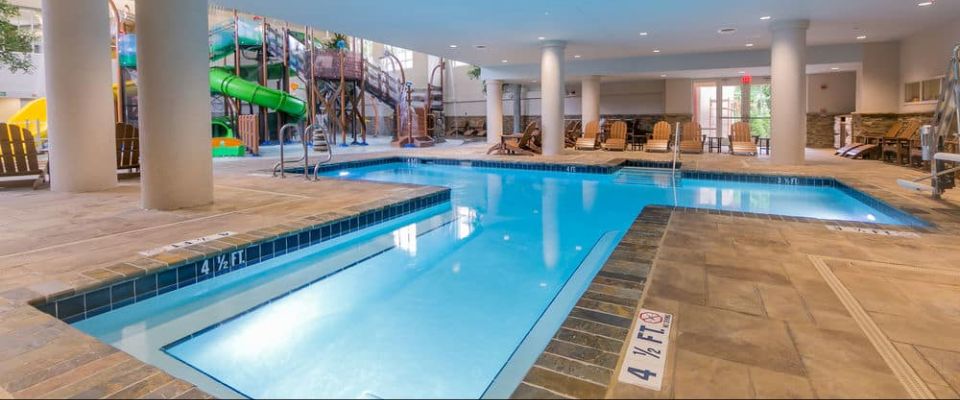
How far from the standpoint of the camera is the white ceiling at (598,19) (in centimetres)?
845

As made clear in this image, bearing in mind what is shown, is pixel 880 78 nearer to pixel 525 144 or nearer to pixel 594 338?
pixel 525 144

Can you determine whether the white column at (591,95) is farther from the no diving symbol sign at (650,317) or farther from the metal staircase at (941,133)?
the no diving symbol sign at (650,317)

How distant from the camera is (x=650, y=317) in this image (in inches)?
98.1

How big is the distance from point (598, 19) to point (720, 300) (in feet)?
26.5

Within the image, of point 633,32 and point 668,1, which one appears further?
point 633,32

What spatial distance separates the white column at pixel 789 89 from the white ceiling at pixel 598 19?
0.38m

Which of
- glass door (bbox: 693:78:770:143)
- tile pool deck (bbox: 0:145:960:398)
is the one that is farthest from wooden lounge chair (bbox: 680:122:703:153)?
tile pool deck (bbox: 0:145:960:398)

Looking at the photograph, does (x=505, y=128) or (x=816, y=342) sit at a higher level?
(x=505, y=128)

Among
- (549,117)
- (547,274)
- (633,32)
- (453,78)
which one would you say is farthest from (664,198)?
(453,78)

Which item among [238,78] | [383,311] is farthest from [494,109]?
[383,311]

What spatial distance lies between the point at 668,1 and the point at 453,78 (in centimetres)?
1798

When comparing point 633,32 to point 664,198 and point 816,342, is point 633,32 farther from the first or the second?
point 816,342

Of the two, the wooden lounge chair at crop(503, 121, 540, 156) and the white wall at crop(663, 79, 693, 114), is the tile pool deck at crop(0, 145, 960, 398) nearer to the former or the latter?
the wooden lounge chair at crop(503, 121, 540, 156)

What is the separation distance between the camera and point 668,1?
8336 mm
